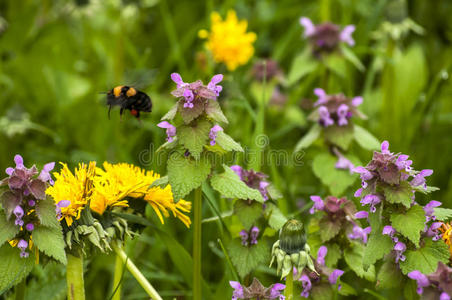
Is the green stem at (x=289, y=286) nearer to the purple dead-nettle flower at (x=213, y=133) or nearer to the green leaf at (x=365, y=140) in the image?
the purple dead-nettle flower at (x=213, y=133)

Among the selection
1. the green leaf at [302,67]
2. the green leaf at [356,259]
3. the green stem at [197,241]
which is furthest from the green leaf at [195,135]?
the green leaf at [302,67]

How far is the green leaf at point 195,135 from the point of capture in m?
1.26

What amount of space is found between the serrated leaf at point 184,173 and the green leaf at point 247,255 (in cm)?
31

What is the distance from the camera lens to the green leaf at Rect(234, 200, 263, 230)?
1.52 metres

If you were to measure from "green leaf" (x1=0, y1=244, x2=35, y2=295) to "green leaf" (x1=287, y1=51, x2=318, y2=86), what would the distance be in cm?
152

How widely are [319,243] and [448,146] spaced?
120cm

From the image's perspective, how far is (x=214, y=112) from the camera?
1283 millimetres

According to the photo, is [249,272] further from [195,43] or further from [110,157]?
[195,43]

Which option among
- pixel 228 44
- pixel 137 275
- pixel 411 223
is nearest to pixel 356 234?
pixel 411 223

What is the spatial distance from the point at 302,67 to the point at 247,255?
1.19 meters

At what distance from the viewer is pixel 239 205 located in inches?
61.5

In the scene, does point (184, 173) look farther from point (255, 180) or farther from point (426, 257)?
point (426, 257)

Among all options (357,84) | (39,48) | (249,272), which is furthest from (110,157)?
(357,84)

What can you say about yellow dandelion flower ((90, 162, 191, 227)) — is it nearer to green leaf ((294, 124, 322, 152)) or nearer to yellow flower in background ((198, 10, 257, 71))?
green leaf ((294, 124, 322, 152))
